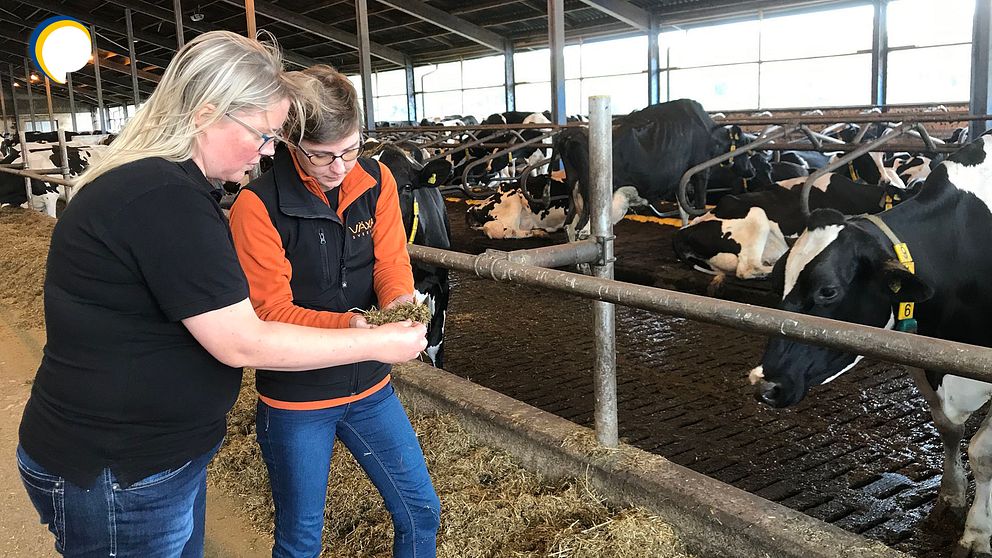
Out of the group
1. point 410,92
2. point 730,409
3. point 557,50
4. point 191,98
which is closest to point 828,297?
point 730,409

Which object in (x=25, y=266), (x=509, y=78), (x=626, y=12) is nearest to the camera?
(x=25, y=266)

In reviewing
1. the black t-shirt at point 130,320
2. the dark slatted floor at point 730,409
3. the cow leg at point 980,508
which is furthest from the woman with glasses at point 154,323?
the dark slatted floor at point 730,409

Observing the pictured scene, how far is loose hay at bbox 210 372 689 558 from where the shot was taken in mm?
2420

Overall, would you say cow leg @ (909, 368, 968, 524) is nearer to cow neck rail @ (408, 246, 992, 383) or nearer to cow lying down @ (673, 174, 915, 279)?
cow neck rail @ (408, 246, 992, 383)

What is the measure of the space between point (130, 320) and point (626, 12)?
18.6m

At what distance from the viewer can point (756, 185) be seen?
30.9 ft

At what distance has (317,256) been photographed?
6.72 feet

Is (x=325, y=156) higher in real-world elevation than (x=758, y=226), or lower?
higher

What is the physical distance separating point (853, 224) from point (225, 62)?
2362mm

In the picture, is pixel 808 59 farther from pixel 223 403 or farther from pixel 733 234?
pixel 223 403

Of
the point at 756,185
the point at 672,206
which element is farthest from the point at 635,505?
the point at 672,206

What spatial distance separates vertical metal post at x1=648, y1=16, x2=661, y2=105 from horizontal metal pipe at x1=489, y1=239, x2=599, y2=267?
17.2m

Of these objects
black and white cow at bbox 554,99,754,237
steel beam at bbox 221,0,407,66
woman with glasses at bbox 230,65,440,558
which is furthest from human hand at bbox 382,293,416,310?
steel beam at bbox 221,0,407,66

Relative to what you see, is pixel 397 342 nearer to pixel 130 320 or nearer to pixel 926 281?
pixel 130 320
